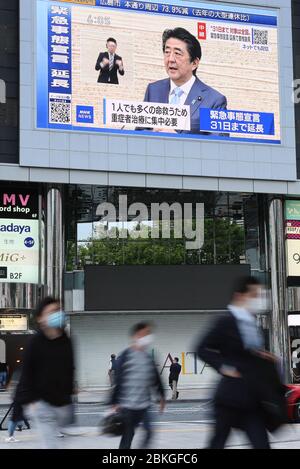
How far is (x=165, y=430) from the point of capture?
16656 millimetres

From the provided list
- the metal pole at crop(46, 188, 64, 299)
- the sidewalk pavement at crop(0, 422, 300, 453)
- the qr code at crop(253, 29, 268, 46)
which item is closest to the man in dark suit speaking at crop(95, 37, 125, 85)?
the metal pole at crop(46, 188, 64, 299)

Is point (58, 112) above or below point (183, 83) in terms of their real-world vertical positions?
below

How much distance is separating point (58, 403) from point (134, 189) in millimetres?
31618

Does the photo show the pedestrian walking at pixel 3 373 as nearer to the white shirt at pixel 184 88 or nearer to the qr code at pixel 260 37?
the white shirt at pixel 184 88

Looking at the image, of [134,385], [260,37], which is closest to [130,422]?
[134,385]

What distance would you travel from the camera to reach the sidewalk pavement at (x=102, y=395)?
32562 millimetres

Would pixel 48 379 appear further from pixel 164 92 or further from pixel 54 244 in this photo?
pixel 164 92

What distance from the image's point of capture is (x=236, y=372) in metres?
6.78

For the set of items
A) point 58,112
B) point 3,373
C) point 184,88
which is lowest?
point 3,373

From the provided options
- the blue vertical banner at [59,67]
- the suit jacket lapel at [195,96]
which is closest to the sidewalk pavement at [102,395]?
the blue vertical banner at [59,67]

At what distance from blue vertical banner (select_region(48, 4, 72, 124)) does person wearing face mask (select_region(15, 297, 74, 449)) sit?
28578 mm

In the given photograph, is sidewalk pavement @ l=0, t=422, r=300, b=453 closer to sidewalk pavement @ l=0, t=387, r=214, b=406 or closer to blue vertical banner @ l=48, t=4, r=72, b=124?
sidewalk pavement @ l=0, t=387, r=214, b=406

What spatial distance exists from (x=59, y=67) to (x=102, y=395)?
15082 mm
